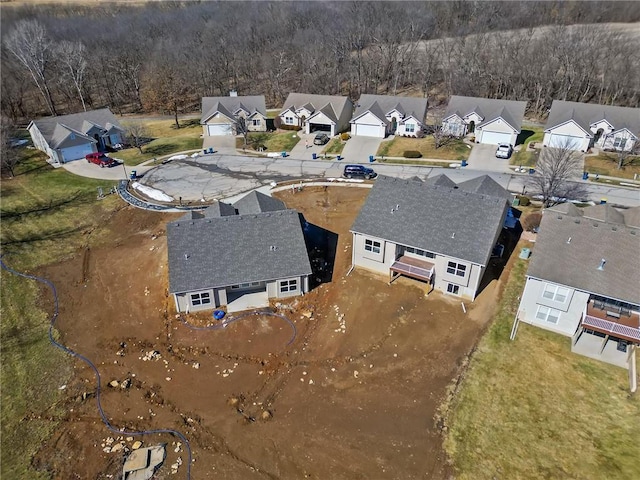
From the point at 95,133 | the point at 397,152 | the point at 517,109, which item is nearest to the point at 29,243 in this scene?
the point at 95,133

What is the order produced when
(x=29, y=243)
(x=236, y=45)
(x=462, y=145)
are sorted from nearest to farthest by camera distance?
1. (x=29, y=243)
2. (x=462, y=145)
3. (x=236, y=45)

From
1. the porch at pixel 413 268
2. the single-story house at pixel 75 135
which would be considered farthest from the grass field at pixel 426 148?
the single-story house at pixel 75 135

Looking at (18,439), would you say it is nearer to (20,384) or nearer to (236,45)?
(20,384)

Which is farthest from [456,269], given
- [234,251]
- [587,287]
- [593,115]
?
[593,115]

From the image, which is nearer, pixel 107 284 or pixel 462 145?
pixel 107 284

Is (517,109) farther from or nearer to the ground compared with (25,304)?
farther from the ground

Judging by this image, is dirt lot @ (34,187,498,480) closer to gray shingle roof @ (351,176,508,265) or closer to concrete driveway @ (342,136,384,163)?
gray shingle roof @ (351,176,508,265)
